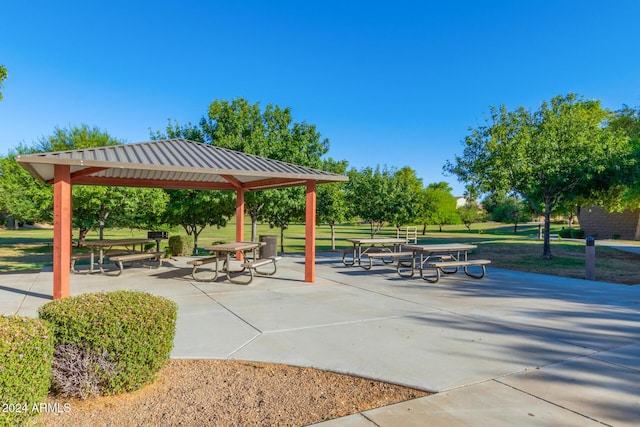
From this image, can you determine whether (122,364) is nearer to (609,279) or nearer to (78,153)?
(78,153)

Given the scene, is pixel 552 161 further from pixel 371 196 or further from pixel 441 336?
pixel 441 336

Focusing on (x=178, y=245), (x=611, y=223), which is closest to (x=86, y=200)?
(x=178, y=245)

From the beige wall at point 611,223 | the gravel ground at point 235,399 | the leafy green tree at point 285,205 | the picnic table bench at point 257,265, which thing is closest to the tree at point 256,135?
the leafy green tree at point 285,205

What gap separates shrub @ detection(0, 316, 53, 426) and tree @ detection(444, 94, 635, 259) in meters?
14.3

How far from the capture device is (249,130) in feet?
56.2

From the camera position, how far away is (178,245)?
14.7 metres

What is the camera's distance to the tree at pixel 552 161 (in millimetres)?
14070

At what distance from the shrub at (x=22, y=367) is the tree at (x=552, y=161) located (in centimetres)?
1429

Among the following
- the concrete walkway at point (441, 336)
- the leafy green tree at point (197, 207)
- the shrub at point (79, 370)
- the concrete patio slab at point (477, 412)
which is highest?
the leafy green tree at point (197, 207)

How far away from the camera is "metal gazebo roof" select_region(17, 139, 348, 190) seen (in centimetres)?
697

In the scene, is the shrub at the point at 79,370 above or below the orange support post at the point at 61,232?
below

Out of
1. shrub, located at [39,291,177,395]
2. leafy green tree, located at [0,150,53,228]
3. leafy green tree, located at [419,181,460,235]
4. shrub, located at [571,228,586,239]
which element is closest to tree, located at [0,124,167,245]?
leafy green tree, located at [0,150,53,228]

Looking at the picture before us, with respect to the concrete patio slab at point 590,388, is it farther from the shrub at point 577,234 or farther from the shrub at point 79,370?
the shrub at point 577,234

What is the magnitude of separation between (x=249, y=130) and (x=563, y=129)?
41.1ft
